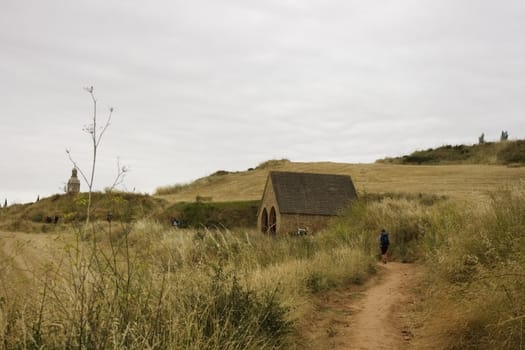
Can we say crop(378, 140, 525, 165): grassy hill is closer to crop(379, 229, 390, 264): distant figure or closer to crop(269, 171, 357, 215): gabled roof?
crop(269, 171, 357, 215): gabled roof

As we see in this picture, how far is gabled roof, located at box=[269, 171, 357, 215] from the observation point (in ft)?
94.1

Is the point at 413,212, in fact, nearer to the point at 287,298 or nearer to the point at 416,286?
the point at 416,286

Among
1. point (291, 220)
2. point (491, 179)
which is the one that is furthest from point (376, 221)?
point (491, 179)

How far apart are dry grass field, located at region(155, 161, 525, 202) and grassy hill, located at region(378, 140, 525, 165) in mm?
4265

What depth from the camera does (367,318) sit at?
8.19 m

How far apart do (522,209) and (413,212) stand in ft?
34.9

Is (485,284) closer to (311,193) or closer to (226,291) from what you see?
(226,291)

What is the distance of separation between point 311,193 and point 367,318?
71.4 feet

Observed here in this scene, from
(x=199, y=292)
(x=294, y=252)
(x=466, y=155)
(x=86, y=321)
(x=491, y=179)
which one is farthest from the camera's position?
(x=466, y=155)

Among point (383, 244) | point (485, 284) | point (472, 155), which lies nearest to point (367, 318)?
point (485, 284)

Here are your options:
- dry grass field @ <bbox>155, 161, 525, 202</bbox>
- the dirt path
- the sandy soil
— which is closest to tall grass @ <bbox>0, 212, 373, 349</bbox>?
the sandy soil

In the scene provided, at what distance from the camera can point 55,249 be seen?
4.74m

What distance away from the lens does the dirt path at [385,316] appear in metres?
6.77

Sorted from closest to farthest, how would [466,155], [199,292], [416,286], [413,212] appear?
[199,292]
[416,286]
[413,212]
[466,155]
